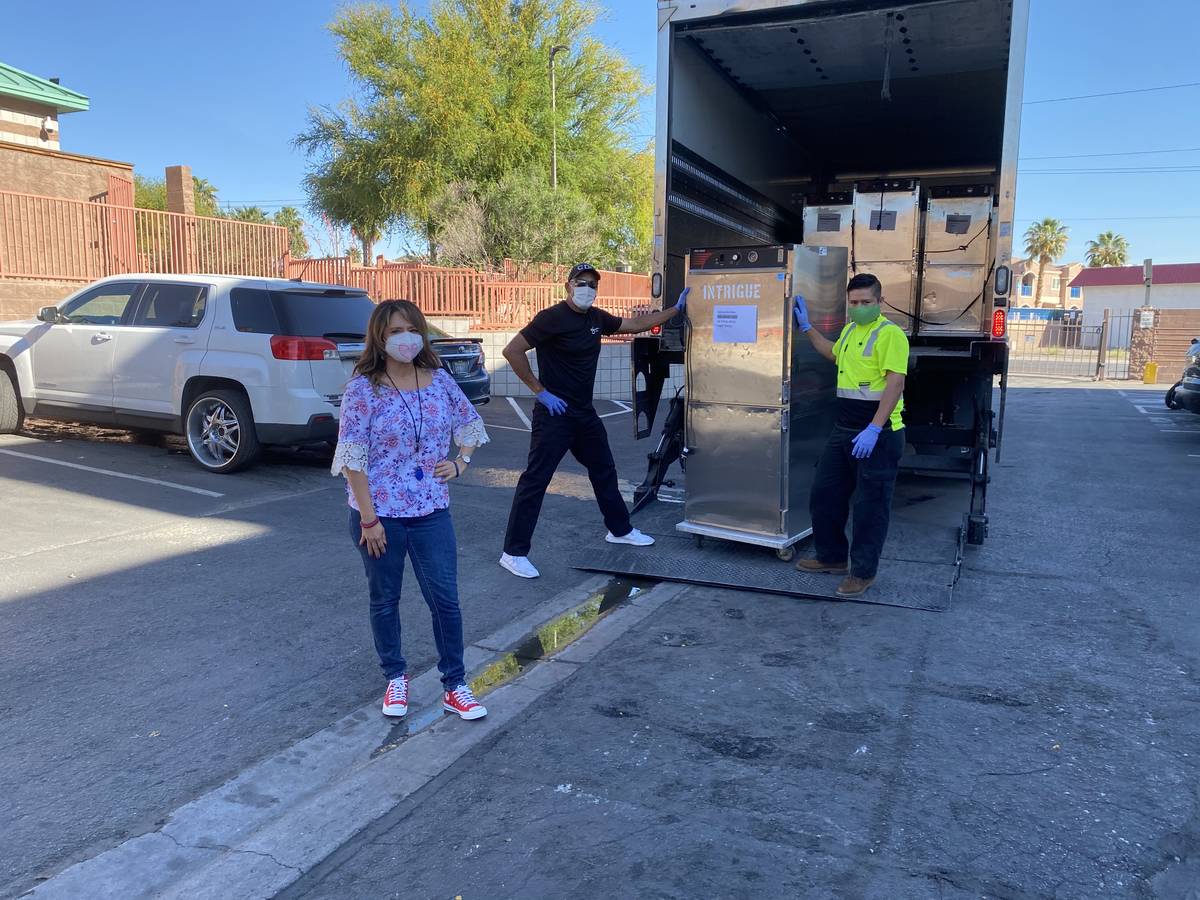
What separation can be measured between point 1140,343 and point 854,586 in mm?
28542

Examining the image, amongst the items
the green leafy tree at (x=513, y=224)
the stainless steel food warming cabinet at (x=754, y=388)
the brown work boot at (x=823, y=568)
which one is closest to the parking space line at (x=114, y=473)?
the stainless steel food warming cabinet at (x=754, y=388)

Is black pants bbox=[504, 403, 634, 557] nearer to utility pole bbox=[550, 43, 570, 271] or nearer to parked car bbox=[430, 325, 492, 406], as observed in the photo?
parked car bbox=[430, 325, 492, 406]

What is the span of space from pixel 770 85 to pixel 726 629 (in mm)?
5733

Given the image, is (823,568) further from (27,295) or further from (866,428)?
(27,295)

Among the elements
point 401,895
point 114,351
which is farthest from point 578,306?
point 114,351

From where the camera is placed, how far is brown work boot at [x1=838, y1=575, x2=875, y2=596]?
546 centimetres

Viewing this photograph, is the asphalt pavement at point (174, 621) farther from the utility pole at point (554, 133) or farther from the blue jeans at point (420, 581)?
the utility pole at point (554, 133)

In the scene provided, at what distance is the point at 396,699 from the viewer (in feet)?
12.9

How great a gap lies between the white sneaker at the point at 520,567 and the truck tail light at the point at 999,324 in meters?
3.81

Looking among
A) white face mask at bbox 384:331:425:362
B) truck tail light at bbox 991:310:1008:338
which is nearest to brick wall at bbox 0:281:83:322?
white face mask at bbox 384:331:425:362

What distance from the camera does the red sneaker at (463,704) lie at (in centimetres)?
390

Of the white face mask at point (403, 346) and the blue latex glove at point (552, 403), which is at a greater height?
the white face mask at point (403, 346)

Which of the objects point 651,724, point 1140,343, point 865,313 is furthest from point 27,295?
point 1140,343

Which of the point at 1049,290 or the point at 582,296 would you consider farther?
the point at 1049,290
